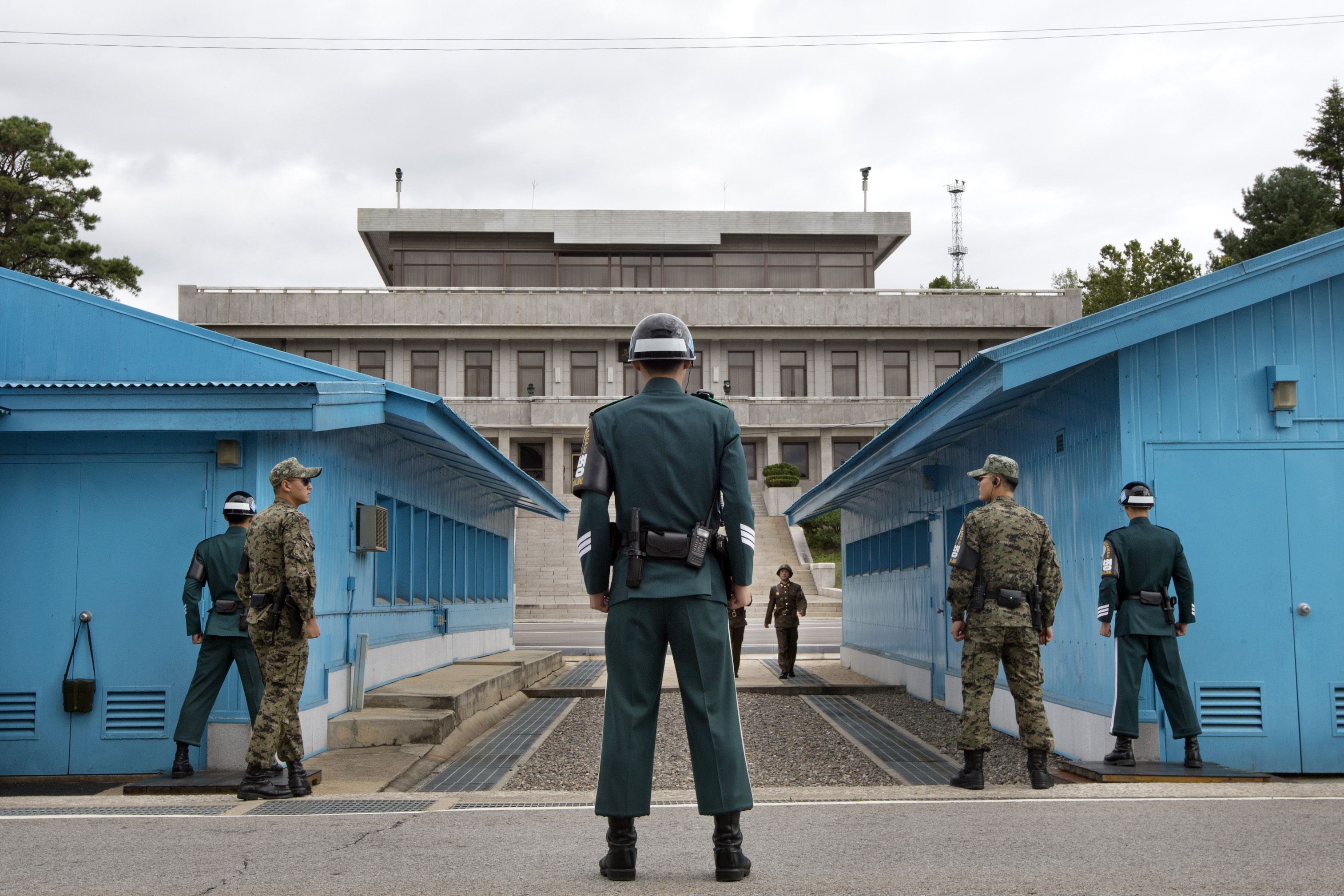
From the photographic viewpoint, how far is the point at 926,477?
14953mm

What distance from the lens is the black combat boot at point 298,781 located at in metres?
7.66

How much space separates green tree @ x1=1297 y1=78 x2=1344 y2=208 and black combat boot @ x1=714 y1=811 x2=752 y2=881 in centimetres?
6234

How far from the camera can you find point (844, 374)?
60.1 metres

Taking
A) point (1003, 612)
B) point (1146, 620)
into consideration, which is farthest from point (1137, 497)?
point (1003, 612)

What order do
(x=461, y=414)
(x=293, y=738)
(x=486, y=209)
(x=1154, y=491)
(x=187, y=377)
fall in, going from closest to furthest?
(x=293, y=738)
(x=1154, y=491)
(x=187, y=377)
(x=461, y=414)
(x=486, y=209)

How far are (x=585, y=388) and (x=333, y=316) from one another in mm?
11818

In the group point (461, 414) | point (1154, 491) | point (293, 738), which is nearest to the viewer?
point (293, 738)

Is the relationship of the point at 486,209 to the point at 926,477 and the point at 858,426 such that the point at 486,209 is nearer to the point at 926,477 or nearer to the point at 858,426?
the point at 858,426

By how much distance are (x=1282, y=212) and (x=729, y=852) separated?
197 ft

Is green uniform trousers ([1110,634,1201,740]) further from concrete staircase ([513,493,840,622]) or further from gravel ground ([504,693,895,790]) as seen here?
concrete staircase ([513,493,840,622])

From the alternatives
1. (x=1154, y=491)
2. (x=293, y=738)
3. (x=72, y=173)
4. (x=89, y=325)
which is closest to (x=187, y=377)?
(x=89, y=325)

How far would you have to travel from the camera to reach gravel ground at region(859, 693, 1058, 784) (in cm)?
938

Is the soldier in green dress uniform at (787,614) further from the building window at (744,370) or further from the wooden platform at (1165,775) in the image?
the building window at (744,370)

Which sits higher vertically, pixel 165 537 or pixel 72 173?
pixel 72 173
